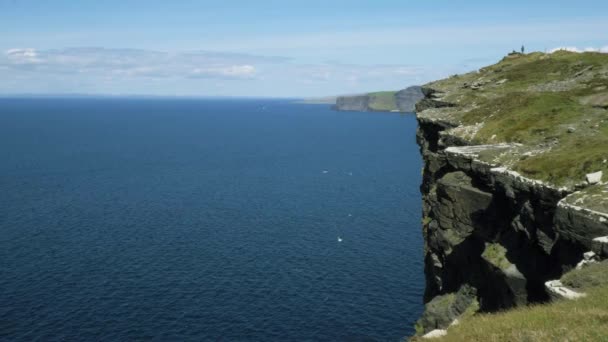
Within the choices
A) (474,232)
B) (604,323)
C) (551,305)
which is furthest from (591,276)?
(474,232)

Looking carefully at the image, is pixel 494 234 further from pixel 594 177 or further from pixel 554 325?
pixel 554 325

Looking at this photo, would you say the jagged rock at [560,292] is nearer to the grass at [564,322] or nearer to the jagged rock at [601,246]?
the grass at [564,322]

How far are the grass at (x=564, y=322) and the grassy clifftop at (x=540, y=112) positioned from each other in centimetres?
810

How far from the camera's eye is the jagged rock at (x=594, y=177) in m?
25.8

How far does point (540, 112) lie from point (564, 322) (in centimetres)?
2873

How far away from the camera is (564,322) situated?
1628 centimetres

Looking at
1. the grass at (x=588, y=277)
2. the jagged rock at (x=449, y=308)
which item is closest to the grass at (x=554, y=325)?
the grass at (x=588, y=277)

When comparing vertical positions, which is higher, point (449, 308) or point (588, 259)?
point (588, 259)

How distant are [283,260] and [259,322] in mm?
18795

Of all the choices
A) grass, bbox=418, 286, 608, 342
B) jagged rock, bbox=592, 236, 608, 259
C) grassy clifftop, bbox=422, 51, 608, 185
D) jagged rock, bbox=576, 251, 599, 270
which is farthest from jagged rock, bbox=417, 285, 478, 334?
grass, bbox=418, 286, 608, 342

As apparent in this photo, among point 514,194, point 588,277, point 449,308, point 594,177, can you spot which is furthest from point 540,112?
point 588,277

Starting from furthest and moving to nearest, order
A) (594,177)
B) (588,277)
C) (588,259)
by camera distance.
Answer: (594,177) < (588,259) < (588,277)

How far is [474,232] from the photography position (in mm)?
35656

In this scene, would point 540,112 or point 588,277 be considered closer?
point 588,277
